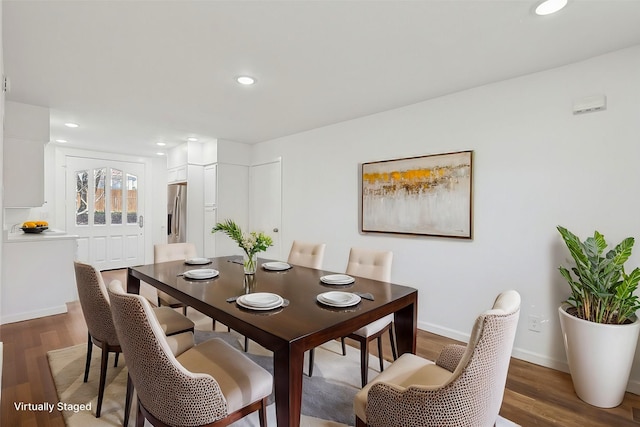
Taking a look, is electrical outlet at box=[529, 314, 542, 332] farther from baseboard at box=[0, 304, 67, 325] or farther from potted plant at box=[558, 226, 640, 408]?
baseboard at box=[0, 304, 67, 325]

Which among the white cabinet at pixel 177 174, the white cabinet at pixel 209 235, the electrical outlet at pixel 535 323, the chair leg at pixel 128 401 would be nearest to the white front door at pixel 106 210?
the white cabinet at pixel 177 174

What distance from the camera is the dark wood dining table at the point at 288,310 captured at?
49.6 inches

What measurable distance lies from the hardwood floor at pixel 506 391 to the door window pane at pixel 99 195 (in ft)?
11.2

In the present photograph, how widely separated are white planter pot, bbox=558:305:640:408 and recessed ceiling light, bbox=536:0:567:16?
1.88 m

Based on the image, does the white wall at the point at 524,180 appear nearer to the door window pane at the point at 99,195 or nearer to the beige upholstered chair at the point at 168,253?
the beige upholstered chair at the point at 168,253

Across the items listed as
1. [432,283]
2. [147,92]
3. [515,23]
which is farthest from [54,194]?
[515,23]

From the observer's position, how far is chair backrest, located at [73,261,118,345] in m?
1.86

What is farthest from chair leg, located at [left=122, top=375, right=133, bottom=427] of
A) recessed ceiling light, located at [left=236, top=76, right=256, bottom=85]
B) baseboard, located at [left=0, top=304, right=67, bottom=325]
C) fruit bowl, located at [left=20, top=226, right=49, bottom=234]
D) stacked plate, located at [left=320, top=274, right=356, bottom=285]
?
fruit bowl, located at [left=20, top=226, right=49, bottom=234]

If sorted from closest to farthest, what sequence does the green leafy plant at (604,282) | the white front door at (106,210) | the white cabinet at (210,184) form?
the green leafy plant at (604,282)
the white cabinet at (210,184)
the white front door at (106,210)

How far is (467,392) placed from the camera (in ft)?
3.49

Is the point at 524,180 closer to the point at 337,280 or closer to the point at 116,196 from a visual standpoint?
the point at 337,280

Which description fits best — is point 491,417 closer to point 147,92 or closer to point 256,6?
point 256,6

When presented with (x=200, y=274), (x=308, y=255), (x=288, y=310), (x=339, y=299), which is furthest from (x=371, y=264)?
(x=200, y=274)

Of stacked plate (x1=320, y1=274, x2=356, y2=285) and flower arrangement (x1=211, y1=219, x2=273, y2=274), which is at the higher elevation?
flower arrangement (x1=211, y1=219, x2=273, y2=274)
